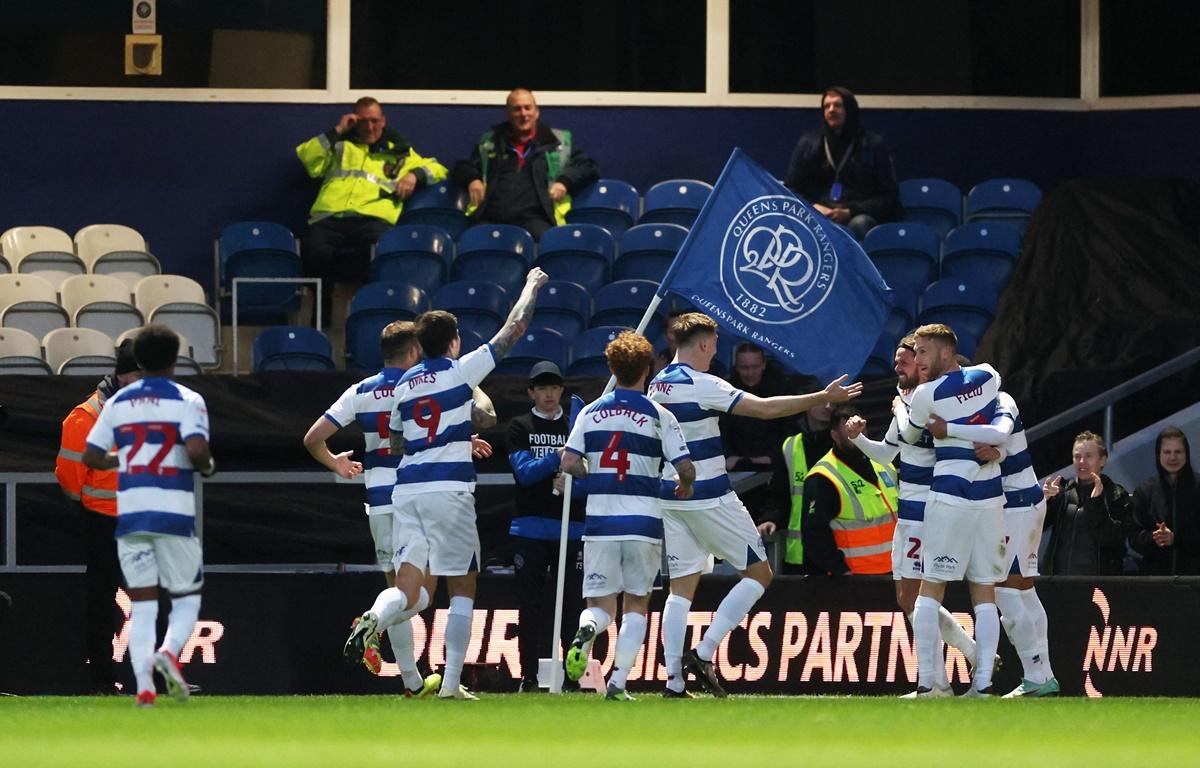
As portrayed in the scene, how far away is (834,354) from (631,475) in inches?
90.9

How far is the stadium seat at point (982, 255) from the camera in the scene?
1727 cm

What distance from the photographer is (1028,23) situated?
65.7 ft

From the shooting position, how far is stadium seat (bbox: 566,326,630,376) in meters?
15.3

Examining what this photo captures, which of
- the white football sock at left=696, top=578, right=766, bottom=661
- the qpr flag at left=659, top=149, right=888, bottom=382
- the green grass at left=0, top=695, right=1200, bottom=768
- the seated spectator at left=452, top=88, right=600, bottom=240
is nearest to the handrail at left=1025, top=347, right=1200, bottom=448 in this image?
the qpr flag at left=659, top=149, right=888, bottom=382

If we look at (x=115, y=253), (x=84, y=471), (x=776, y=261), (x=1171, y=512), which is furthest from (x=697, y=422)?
(x=115, y=253)

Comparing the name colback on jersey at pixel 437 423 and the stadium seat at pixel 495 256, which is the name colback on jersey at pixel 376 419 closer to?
the name colback on jersey at pixel 437 423

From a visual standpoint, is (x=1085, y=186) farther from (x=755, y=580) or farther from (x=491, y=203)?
(x=755, y=580)

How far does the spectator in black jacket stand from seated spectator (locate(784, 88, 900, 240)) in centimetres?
524

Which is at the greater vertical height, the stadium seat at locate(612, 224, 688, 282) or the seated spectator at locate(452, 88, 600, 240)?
the seated spectator at locate(452, 88, 600, 240)

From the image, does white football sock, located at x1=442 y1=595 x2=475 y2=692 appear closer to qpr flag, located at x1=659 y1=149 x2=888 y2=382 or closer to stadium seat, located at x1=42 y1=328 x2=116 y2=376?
qpr flag, located at x1=659 y1=149 x2=888 y2=382

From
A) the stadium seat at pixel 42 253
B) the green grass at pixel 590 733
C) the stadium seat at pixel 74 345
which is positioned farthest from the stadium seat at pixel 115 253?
the green grass at pixel 590 733

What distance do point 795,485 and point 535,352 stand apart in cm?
300

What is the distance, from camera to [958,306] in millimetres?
16438

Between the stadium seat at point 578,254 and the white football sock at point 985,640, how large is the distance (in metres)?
6.22
